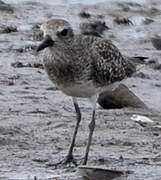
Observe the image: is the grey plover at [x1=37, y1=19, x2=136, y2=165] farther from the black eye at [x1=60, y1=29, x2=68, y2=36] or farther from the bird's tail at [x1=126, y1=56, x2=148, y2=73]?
the bird's tail at [x1=126, y1=56, x2=148, y2=73]

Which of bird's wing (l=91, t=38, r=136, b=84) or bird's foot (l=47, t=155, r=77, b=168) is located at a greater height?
bird's wing (l=91, t=38, r=136, b=84)

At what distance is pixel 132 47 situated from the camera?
1430cm

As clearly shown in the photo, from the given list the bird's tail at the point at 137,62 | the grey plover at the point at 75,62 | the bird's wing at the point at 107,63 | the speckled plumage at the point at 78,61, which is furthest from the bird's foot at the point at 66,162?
the bird's tail at the point at 137,62

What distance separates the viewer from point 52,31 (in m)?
7.78

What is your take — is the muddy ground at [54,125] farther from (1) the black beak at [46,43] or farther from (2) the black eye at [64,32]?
(2) the black eye at [64,32]

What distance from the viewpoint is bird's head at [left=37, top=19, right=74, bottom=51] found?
774 centimetres

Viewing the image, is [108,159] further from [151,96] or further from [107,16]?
[107,16]

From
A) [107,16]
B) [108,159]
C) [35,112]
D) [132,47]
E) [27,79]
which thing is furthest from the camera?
Answer: [107,16]

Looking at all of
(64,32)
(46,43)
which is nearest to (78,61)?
(64,32)

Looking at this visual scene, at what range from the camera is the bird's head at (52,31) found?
7.74 metres

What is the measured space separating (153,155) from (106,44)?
1.35 meters

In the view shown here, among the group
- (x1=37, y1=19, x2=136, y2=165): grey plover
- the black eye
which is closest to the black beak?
(x1=37, y1=19, x2=136, y2=165): grey plover

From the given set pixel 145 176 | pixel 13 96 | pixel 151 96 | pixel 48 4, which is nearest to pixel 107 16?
pixel 48 4

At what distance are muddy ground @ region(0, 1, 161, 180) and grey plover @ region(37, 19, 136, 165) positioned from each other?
0.96 feet
